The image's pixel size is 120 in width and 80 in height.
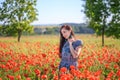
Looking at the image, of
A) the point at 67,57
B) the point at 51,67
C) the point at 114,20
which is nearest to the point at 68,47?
the point at 67,57

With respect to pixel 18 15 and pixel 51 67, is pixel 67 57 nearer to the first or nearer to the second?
pixel 51 67

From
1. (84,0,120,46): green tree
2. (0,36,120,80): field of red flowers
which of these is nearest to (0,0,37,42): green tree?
(84,0,120,46): green tree

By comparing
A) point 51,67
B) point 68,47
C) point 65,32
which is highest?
point 65,32

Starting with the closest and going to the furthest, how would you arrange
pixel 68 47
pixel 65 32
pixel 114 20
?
1. pixel 65 32
2. pixel 68 47
3. pixel 114 20

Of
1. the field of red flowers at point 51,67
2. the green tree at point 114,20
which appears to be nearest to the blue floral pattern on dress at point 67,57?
the field of red flowers at point 51,67

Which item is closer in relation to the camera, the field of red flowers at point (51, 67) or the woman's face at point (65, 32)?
the field of red flowers at point (51, 67)

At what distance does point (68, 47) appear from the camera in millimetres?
7105

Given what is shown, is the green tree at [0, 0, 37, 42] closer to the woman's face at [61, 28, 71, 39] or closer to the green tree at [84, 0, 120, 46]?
the green tree at [84, 0, 120, 46]

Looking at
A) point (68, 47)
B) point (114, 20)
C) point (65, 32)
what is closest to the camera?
point (65, 32)

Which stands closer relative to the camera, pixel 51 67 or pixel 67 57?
pixel 67 57

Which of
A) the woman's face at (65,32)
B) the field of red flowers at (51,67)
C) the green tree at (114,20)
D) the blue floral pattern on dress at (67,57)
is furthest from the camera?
the green tree at (114,20)

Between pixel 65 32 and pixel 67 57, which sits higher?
pixel 65 32

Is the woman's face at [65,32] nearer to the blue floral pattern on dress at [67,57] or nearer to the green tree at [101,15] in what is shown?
the blue floral pattern on dress at [67,57]

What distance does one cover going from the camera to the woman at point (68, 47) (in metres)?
6.74
